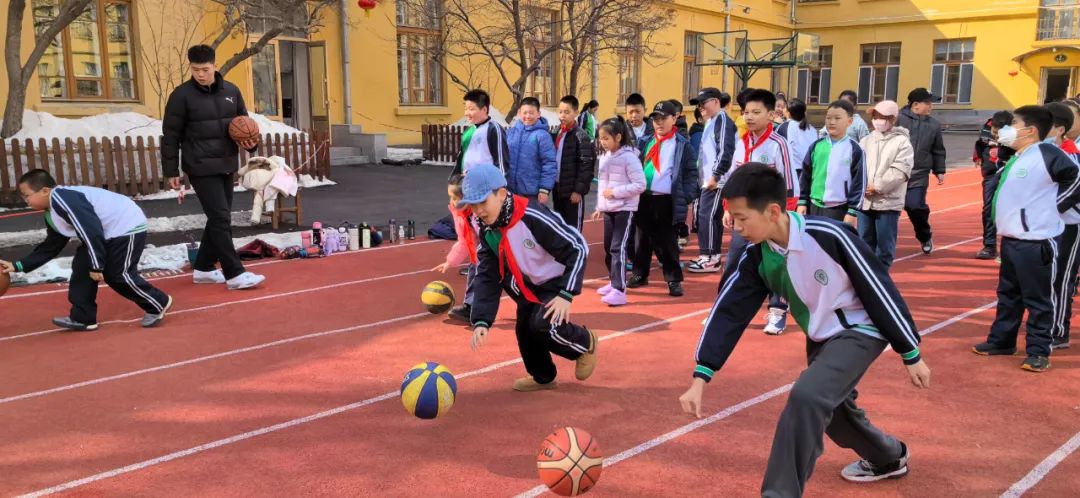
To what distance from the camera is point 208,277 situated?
8.80 m

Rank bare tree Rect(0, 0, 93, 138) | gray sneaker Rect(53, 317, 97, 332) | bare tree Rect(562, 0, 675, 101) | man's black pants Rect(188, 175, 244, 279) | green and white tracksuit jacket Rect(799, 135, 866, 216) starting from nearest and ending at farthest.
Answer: gray sneaker Rect(53, 317, 97, 332) < green and white tracksuit jacket Rect(799, 135, 866, 216) < man's black pants Rect(188, 175, 244, 279) < bare tree Rect(0, 0, 93, 138) < bare tree Rect(562, 0, 675, 101)

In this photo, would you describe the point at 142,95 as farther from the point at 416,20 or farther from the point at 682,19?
the point at 682,19

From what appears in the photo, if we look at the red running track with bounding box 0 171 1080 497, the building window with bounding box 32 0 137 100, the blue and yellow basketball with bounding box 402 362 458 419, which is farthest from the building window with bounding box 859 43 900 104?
the blue and yellow basketball with bounding box 402 362 458 419

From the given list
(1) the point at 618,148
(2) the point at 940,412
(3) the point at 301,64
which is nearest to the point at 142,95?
(3) the point at 301,64

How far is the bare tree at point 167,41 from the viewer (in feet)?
59.1

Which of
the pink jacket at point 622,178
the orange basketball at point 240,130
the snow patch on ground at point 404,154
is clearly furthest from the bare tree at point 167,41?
the pink jacket at point 622,178

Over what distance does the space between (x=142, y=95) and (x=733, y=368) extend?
1677 centimetres

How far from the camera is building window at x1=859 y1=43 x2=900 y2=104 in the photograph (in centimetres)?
4241

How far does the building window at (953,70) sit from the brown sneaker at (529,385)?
4046 cm

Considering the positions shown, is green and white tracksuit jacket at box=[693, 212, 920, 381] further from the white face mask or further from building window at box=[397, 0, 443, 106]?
building window at box=[397, 0, 443, 106]

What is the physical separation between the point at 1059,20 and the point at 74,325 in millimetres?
43213

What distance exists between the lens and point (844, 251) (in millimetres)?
3244

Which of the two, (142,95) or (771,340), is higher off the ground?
(142,95)

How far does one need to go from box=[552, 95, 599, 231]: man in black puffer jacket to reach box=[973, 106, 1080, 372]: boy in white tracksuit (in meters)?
4.08
